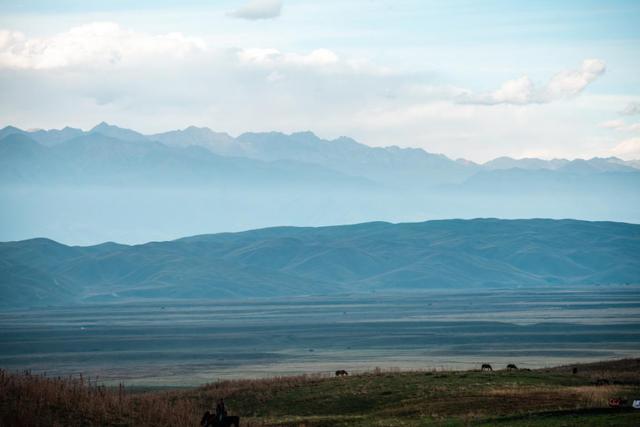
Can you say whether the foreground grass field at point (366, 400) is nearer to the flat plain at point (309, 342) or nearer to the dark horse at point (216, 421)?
the dark horse at point (216, 421)

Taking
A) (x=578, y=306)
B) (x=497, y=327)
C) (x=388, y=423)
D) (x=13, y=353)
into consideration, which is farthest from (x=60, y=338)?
(x=388, y=423)

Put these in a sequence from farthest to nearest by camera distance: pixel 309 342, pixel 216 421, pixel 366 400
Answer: pixel 309 342 → pixel 366 400 → pixel 216 421

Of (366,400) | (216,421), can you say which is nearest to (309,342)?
(366,400)

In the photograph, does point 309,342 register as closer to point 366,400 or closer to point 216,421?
point 366,400

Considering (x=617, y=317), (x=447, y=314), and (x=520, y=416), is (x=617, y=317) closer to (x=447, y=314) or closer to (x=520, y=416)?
(x=447, y=314)

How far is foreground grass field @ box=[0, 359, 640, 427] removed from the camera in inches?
1334

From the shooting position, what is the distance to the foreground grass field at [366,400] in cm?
3388

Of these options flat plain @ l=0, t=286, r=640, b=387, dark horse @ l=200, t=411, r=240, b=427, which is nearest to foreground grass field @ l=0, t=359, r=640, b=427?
dark horse @ l=200, t=411, r=240, b=427

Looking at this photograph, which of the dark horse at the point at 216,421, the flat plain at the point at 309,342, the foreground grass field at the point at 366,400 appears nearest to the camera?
the foreground grass field at the point at 366,400

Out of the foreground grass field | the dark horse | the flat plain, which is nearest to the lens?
the foreground grass field

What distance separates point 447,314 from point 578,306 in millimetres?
25937

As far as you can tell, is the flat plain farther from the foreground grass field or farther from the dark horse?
the dark horse

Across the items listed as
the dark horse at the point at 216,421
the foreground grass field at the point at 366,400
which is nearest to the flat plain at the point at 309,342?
the foreground grass field at the point at 366,400

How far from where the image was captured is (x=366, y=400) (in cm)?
5019
